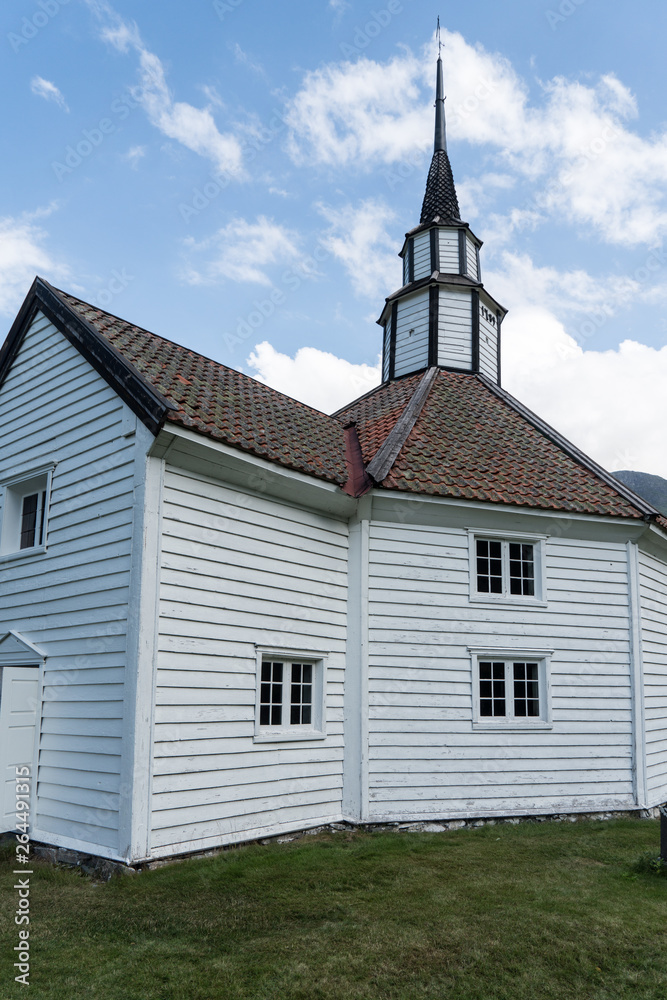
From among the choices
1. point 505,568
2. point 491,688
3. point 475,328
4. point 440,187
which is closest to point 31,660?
point 491,688

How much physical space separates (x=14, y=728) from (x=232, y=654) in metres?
2.66

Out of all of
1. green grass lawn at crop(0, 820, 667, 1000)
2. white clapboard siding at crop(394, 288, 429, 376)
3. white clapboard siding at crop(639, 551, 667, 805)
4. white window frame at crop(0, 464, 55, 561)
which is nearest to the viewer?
green grass lawn at crop(0, 820, 667, 1000)

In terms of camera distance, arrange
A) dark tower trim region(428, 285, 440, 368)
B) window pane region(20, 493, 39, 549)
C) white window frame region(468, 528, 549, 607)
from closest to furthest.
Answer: window pane region(20, 493, 39, 549) < white window frame region(468, 528, 549, 607) < dark tower trim region(428, 285, 440, 368)

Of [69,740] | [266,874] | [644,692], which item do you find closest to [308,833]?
[266,874]

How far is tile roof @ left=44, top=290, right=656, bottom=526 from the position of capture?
31.3 feet

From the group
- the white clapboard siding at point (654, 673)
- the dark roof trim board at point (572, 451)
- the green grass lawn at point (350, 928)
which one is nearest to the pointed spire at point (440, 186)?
the dark roof trim board at point (572, 451)

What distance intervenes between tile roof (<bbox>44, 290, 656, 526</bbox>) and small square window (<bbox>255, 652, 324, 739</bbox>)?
2.51 meters

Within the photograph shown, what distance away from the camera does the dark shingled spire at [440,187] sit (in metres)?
18.1

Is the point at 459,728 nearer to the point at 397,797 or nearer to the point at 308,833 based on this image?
the point at 397,797

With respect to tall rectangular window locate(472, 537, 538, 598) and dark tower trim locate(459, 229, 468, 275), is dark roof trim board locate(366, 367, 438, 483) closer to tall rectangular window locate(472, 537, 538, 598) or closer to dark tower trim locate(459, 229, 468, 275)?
tall rectangular window locate(472, 537, 538, 598)

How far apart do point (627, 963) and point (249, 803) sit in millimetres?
4506

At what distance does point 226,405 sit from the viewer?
10.0 meters

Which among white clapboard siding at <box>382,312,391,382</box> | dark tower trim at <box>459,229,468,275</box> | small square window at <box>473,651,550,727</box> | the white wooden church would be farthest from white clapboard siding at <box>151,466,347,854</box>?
dark tower trim at <box>459,229,468,275</box>

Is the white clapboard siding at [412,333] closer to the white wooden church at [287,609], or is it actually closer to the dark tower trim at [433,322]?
the dark tower trim at [433,322]
